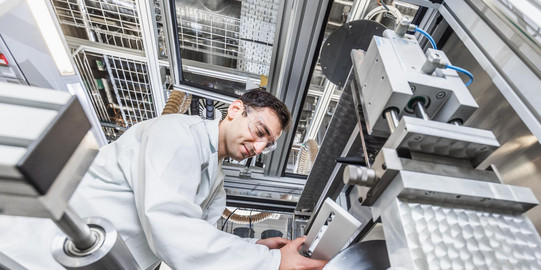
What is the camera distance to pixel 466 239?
442mm

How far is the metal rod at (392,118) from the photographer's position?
56 centimetres

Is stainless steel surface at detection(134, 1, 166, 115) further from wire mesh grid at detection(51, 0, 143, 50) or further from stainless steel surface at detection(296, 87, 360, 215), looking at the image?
stainless steel surface at detection(296, 87, 360, 215)

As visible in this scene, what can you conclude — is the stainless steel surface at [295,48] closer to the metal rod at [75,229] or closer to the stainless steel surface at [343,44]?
the stainless steel surface at [343,44]

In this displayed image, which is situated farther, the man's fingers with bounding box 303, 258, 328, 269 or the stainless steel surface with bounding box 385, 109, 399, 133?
the man's fingers with bounding box 303, 258, 328, 269

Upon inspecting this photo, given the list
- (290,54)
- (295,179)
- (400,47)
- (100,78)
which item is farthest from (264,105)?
(100,78)

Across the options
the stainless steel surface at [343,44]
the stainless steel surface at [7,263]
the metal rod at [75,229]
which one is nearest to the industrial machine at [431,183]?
the stainless steel surface at [343,44]

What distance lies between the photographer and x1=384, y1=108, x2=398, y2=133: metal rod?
56cm

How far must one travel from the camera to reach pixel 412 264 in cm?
39

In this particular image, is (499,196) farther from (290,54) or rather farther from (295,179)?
(295,179)

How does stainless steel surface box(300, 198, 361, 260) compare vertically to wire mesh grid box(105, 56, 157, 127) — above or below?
above

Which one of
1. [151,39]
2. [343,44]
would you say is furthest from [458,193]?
[151,39]

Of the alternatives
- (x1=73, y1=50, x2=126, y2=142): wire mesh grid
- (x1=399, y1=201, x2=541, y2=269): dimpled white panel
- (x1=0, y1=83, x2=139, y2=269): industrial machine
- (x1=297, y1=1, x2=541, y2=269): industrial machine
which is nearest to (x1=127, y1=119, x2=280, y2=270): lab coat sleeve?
(x1=297, y1=1, x2=541, y2=269): industrial machine

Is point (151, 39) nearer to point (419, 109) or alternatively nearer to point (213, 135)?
point (213, 135)

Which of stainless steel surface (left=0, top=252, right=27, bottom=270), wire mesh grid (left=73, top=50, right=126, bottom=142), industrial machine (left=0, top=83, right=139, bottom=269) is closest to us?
industrial machine (left=0, top=83, right=139, bottom=269)
